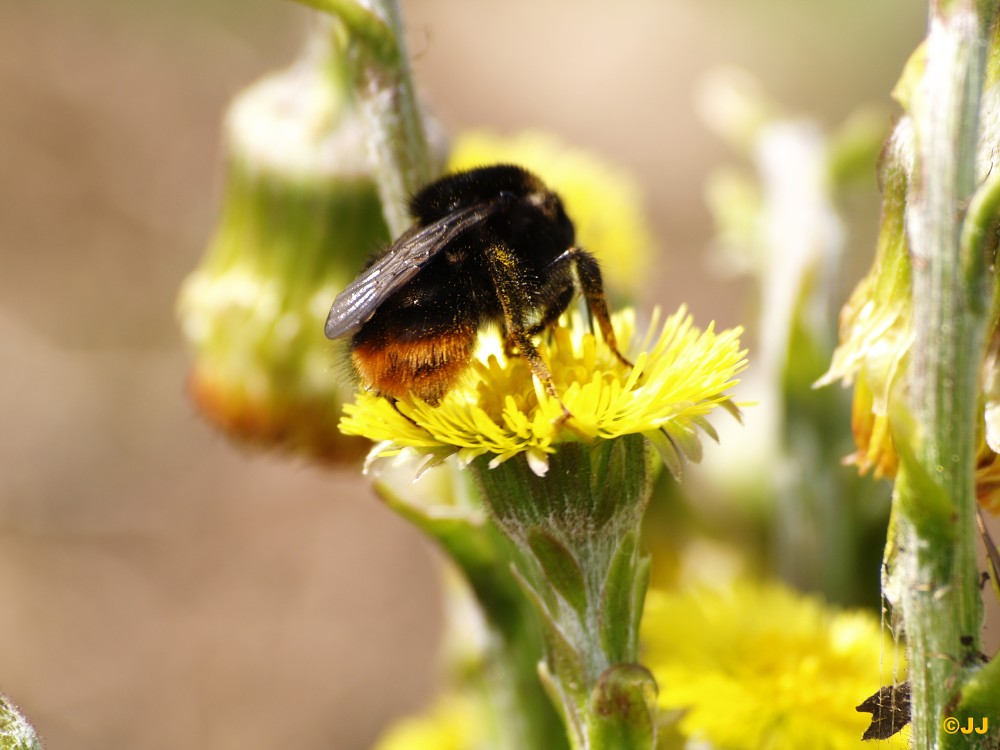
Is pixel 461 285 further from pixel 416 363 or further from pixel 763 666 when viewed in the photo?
pixel 763 666

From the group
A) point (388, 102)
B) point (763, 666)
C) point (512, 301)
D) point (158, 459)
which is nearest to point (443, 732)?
point (763, 666)

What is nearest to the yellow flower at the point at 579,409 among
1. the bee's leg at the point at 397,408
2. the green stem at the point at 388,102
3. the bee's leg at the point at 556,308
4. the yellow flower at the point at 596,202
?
the bee's leg at the point at 397,408

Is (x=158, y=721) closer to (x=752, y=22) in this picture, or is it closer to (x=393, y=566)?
(x=393, y=566)

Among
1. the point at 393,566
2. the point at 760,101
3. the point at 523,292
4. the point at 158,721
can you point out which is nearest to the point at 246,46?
the point at 393,566

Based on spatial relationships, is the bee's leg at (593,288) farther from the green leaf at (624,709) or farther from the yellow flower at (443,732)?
the yellow flower at (443,732)

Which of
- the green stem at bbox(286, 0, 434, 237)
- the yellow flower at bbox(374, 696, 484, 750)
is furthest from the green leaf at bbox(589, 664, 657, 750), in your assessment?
the yellow flower at bbox(374, 696, 484, 750)

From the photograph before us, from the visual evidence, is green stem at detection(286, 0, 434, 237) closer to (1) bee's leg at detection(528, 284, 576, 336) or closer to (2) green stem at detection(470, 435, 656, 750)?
(1) bee's leg at detection(528, 284, 576, 336)
